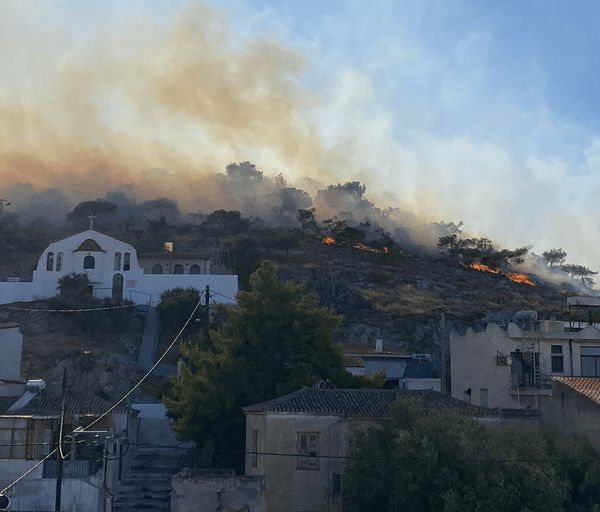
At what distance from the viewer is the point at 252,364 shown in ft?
137

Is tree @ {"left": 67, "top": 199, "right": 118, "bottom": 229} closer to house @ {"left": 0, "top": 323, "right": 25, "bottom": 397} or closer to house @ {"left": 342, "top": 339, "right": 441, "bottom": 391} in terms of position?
house @ {"left": 0, "top": 323, "right": 25, "bottom": 397}

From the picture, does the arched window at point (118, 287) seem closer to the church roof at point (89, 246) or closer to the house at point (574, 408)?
the church roof at point (89, 246)

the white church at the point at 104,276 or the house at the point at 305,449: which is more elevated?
the white church at the point at 104,276

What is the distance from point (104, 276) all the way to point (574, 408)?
178ft

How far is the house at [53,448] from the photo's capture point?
37.9 m

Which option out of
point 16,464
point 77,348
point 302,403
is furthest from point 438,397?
point 77,348

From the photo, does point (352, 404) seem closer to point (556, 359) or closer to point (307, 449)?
point (307, 449)

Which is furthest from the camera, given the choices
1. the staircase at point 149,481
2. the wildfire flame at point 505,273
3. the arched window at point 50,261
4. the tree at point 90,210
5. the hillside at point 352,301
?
the tree at point 90,210

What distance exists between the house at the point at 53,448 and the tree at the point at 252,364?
3.37 meters

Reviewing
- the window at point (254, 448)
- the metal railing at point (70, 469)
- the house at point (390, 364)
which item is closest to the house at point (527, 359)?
the house at point (390, 364)

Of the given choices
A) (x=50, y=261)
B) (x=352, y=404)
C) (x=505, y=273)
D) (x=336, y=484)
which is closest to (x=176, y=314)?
(x=50, y=261)

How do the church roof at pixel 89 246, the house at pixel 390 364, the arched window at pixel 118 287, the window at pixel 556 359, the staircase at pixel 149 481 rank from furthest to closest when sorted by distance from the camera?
1. the church roof at pixel 89 246
2. the arched window at pixel 118 287
3. the house at pixel 390 364
4. the window at pixel 556 359
5. the staircase at pixel 149 481

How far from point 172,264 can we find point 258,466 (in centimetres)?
5270

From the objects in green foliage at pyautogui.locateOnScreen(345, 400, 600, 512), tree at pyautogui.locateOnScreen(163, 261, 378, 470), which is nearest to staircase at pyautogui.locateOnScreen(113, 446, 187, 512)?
tree at pyautogui.locateOnScreen(163, 261, 378, 470)
